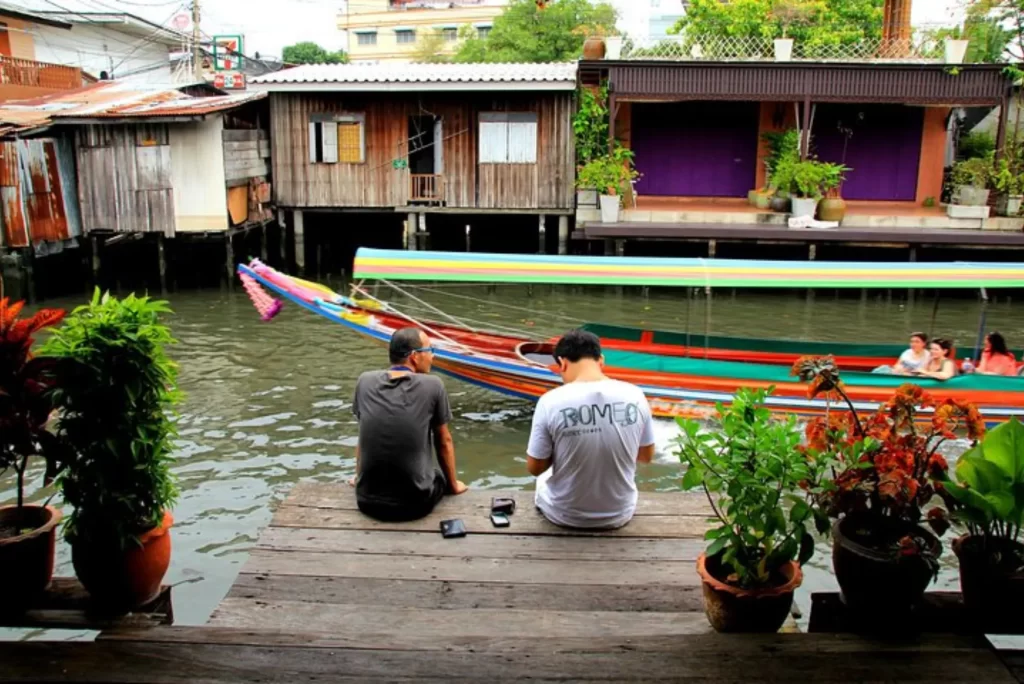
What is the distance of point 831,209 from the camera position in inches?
721

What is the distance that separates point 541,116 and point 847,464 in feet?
57.7

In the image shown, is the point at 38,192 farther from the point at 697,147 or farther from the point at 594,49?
the point at 697,147

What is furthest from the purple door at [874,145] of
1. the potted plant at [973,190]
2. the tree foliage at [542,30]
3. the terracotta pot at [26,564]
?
the terracotta pot at [26,564]

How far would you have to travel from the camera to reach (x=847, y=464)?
318cm

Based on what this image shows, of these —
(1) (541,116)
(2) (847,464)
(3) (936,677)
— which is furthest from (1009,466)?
(1) (541,116)

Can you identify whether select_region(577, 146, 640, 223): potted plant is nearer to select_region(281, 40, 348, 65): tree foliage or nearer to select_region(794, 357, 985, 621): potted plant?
select_region(794, 357, 985, 621): potted plant

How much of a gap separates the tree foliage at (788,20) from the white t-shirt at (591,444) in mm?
20184

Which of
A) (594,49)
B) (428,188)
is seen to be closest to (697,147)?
(594,49)

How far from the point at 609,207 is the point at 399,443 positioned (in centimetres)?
1476

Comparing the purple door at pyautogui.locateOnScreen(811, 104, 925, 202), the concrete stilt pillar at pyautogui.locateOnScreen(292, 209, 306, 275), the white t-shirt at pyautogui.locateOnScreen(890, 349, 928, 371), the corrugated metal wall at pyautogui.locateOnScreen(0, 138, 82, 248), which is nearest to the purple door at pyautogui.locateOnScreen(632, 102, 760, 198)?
the purple door at pyautogui.locateOnScreen(811, 104, 925, 202)

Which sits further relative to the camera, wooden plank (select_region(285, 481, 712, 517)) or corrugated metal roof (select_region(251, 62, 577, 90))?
corrugated metal roof (select_region(251, 62, 577, 90))

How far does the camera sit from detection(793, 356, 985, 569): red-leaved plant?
304 centimetres

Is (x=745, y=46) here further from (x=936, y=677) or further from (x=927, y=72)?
(x=936, y=677)

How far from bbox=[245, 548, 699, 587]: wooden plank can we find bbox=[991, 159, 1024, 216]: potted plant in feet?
56.6
